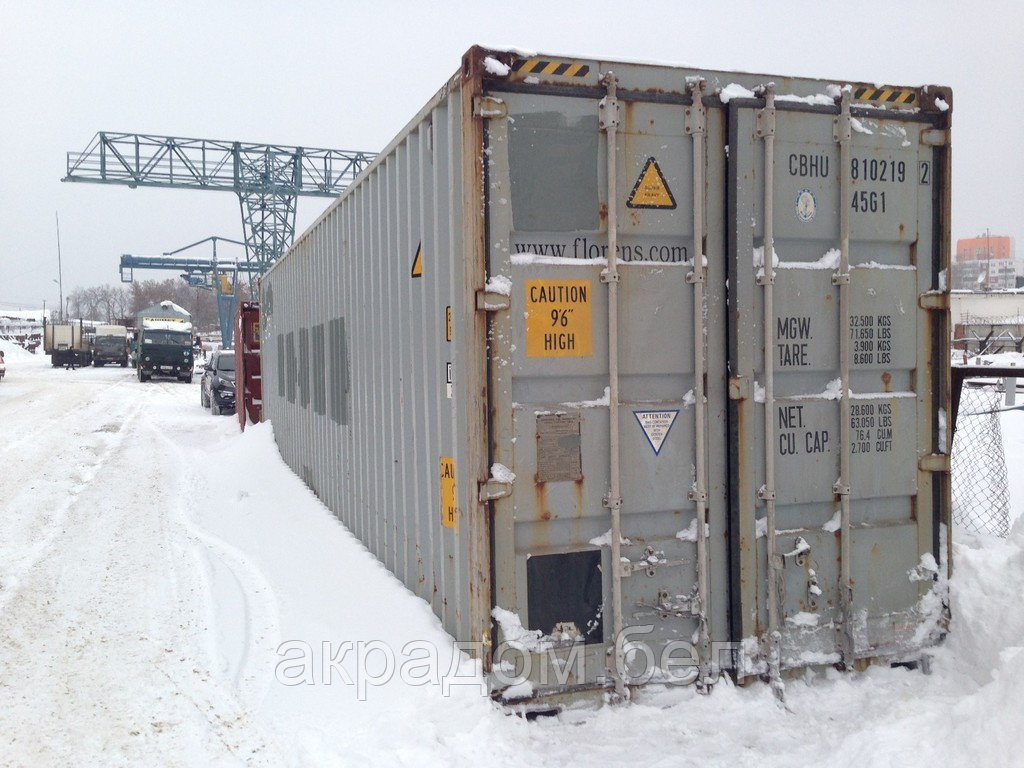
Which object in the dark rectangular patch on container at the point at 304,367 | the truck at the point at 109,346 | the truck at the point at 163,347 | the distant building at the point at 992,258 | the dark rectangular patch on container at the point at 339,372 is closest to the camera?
the dark rectangular patch on container at the point at 339,372

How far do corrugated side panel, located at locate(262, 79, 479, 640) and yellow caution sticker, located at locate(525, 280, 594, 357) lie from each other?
0.37 m

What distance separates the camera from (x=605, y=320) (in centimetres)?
442

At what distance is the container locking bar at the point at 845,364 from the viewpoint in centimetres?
473

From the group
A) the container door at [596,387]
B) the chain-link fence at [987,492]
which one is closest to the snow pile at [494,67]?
the container door at [596,387]

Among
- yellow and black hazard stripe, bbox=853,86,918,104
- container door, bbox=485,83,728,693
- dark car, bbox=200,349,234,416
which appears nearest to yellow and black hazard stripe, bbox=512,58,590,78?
container door, bbox=485,83,728,693

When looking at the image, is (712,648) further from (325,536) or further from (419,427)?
(325,536)

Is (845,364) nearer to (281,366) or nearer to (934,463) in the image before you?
(934,463)

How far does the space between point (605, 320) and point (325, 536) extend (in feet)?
14.8

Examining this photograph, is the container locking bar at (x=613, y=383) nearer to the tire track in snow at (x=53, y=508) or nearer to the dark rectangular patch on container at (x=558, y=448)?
the dark rectangular patch on container at (x=558, y=448)

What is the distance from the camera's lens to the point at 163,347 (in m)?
37.4

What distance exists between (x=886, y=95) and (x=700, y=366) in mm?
2032

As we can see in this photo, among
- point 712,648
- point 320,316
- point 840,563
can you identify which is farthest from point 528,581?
point 320,316

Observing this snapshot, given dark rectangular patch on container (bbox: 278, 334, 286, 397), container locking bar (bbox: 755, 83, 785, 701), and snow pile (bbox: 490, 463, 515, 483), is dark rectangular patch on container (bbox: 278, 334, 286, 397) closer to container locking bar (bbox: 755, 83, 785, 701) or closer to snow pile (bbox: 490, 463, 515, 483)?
snow pile (bbox: 490, 463, 515, 483)

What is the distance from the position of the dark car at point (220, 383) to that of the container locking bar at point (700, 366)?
62.2ft
